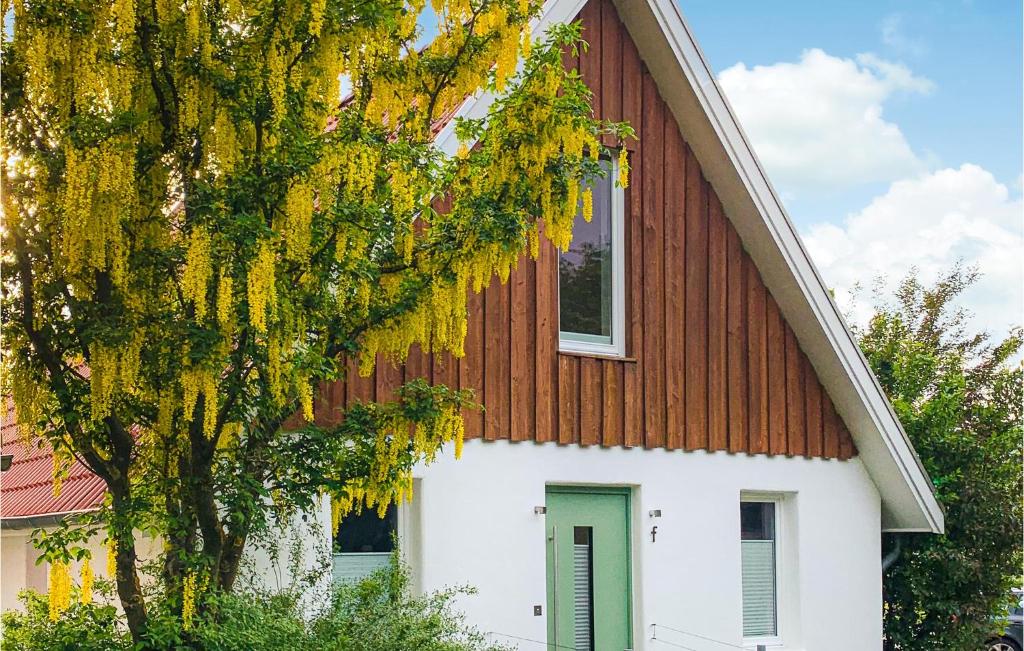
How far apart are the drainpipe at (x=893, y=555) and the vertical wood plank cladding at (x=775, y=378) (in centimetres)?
192

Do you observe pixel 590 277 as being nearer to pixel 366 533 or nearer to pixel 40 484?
pixel 366 533

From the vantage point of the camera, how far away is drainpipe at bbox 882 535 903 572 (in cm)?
1403

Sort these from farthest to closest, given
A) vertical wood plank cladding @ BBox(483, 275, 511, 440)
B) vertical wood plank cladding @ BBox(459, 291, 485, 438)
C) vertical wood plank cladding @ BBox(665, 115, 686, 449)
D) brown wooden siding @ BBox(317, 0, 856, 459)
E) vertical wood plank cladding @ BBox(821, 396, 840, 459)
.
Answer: vertical wood plank cladding @ BBox(821, 396, 840, 459)
vertical wood plank cladding @ BBox(665, 115, 686, 449)
brown wooden siding @ BBox(317, 0, 856, 459)
vertical wood plank cladding @ BBox(483, 275, 511, 440)
vertical wood plank cladding @ BBox(459, 291, 485, 438)

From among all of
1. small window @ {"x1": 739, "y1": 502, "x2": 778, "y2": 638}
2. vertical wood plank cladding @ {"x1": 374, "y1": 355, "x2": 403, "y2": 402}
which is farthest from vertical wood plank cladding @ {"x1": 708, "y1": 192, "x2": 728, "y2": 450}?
vertical wood plank cladding @ {"x1": 374, "y1": 355, "x2": 403, "y2": 402}

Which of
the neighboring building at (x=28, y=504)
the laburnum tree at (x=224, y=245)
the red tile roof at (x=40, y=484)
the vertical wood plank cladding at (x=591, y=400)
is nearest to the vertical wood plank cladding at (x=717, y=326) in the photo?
the vertical wood plank cladding at (x=591, y=400)

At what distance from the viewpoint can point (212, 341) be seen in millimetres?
7414

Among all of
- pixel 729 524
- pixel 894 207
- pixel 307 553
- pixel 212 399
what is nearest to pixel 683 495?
pixel 729 524

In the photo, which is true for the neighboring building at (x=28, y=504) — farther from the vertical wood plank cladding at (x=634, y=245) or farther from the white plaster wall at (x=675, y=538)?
the vertical wood plank cladding at (x=634, y=245)

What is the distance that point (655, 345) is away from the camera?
484 inches

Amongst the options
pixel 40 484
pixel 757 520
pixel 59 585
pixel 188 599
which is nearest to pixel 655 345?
pixel 757 520

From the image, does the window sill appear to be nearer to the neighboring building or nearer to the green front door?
the green front door

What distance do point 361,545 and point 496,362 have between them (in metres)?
1.81

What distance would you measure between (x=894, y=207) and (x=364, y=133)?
103 ft

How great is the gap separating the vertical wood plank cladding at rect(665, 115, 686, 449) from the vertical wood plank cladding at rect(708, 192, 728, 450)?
33 centimetres
